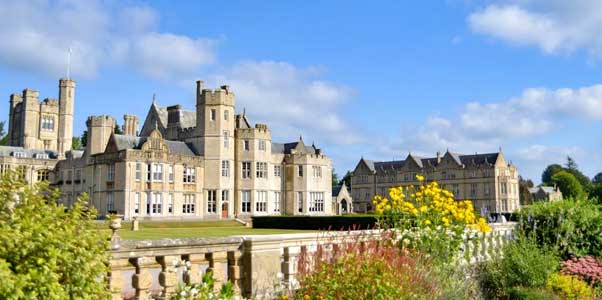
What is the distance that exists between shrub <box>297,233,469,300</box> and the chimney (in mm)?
52921

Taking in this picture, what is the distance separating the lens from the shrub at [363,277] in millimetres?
6438

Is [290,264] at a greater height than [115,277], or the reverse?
[115,277]

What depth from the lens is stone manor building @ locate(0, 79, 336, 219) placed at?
43969 mm

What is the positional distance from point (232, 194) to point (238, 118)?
9.14 m

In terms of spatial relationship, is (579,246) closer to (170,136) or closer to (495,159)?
(170,136)

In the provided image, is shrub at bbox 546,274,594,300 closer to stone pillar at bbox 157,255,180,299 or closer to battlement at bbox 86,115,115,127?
stone pillar at bbox 157,255,180,299

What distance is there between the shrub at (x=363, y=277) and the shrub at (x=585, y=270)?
5.88 meters

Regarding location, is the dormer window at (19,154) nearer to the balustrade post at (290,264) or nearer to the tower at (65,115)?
the tower at (65,115)

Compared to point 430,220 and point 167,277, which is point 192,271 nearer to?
point 167,277

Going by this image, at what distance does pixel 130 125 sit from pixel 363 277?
180 feet

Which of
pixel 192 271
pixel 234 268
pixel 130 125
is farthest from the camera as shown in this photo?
pixel 130 125

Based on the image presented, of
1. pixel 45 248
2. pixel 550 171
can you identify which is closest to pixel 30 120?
pixel 45 248

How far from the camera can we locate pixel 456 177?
274 feet

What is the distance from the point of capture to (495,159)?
259ft
